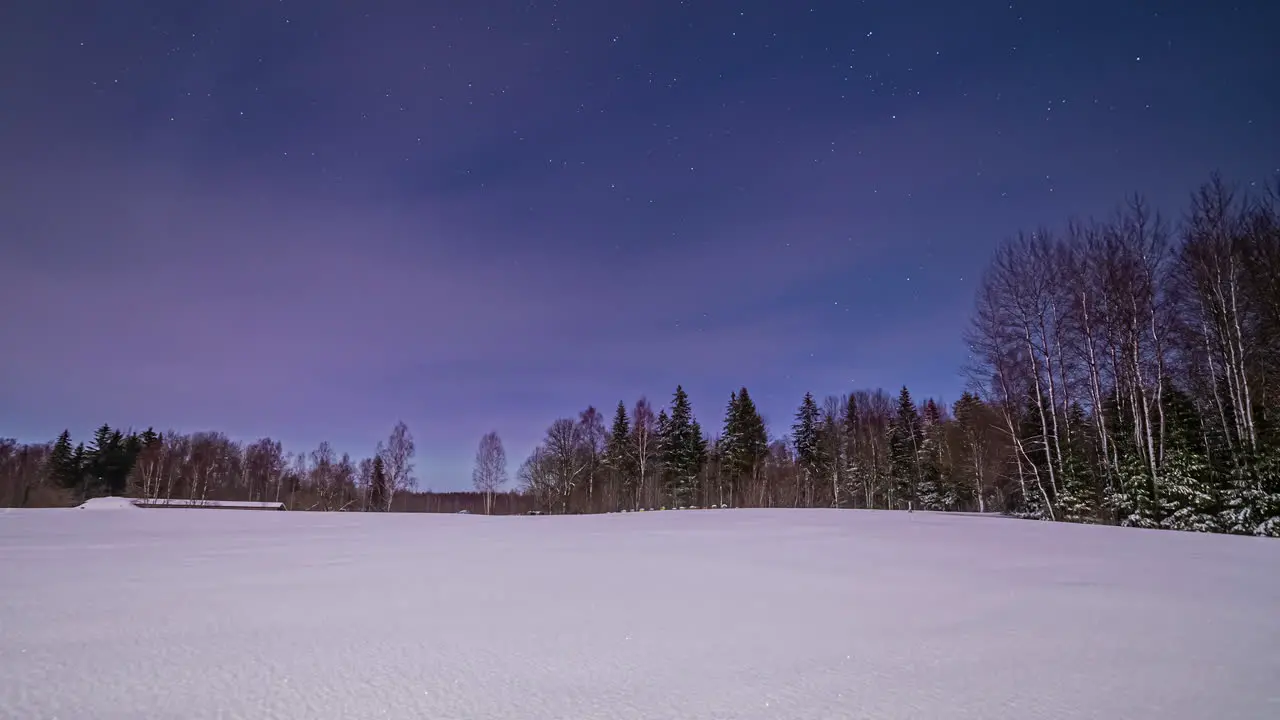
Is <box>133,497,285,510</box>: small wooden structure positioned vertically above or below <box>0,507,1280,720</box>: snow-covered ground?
below

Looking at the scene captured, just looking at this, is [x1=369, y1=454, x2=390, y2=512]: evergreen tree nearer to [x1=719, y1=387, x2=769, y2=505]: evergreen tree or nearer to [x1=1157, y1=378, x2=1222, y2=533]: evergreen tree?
[x1=719, y1=387, x2=769, y2=505]: evergreen tree

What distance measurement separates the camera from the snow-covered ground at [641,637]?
2.54m

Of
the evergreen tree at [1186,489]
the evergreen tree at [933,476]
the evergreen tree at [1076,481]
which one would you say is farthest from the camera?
the evergreen tree at [933,476]

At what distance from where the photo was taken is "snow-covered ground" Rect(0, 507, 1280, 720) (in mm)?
2541

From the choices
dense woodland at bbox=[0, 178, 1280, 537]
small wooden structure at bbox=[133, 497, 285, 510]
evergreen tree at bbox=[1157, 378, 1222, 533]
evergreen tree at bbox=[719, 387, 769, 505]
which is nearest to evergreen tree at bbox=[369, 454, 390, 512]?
small wooden structure at bbox=[133, 497, 285, 510]

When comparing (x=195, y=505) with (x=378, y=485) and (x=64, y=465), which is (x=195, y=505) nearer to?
(x=378, y=485)

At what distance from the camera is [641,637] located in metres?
3.73

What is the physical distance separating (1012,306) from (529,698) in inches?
926

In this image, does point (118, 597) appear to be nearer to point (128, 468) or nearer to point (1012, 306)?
point (1012, 306)

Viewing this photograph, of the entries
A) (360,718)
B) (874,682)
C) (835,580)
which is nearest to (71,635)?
(360,718)

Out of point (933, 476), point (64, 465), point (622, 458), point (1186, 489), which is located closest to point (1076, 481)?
point (1186, 489)

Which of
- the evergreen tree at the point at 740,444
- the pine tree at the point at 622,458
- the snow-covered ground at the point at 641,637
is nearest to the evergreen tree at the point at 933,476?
the evergreen tree at the point at 740,444

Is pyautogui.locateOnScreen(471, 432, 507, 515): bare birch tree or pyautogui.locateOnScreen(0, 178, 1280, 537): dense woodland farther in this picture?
pyautogui.locateOnScreen(471, 432, 507, 515): bare birch tree

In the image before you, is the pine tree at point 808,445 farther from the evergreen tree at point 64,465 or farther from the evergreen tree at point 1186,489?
the evergreen tree at point 64,465
